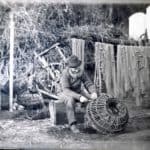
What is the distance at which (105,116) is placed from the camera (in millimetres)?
4266

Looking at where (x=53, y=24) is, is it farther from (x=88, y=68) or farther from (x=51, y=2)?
(x=88, y=68)

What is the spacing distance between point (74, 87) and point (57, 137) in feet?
1.74

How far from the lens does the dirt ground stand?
4.29m

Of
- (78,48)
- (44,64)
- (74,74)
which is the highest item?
(78,48)

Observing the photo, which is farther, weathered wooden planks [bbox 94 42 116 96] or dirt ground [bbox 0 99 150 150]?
weathered wooden planks [bbox 94 42 116 96]

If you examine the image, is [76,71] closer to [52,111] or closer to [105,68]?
[105,68]

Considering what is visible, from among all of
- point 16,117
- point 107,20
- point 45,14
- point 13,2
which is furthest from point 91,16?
point 16,117

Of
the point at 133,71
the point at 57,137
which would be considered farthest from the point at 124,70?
the point at 57,137

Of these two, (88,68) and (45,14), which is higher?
(45,14)

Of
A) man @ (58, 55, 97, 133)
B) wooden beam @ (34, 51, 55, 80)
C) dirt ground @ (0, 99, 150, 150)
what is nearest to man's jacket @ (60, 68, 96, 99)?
man @ (58, 55, 97, 133)

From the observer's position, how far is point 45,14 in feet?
14.4

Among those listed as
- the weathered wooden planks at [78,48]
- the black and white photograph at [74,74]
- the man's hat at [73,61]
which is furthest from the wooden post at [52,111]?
the weathered wooden planks at [78,48]

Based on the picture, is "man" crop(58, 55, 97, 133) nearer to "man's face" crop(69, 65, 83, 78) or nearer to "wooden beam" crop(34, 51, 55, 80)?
"man's face" crop(69, 65, 83, 78)

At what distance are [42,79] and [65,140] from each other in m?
0.65
